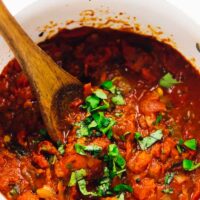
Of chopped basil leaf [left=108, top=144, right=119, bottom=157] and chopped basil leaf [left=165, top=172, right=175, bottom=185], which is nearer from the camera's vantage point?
chopped basil leaf [left=108, top=144, right=119, bottom=157]

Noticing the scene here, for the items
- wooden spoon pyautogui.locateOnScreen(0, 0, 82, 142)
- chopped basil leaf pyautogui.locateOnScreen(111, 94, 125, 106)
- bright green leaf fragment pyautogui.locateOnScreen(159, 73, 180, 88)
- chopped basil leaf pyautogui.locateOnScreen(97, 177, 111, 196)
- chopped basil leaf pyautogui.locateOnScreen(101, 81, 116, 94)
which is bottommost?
chopped basil leaf pyautogui.locateOnScreen(97, 177, 111, 196)

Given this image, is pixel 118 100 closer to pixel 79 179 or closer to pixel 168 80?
pixel 168 80

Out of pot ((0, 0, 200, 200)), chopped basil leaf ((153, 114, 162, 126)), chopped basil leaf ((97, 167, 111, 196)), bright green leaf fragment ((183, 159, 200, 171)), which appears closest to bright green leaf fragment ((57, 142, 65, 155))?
chopped basil leaf ((97, 167, 111, 196))

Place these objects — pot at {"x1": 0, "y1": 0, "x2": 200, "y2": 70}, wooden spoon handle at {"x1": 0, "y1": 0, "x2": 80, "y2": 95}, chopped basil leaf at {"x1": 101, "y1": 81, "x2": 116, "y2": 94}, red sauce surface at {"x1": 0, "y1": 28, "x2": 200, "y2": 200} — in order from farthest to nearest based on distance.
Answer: chopped basil leaf at {"x1": 101, "y1": 81, "x2": 116, "y2": 94} < red sauce surface at {"x1": 0, "y1": 28, "x2": 200, "y2": 200} < pot at {"x1": 0, "y1": 0, "x2": 200, "y2": 70} < wooden spoon handle at {"x1": 0, "y1": 0, "x2": 80, "y2": 95}

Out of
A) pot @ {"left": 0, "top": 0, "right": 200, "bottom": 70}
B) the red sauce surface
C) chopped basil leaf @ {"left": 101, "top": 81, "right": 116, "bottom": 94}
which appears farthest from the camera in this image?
chopped basil leaf @ {"left": 101, "top": 81, "right": 116, "bottom": 94}

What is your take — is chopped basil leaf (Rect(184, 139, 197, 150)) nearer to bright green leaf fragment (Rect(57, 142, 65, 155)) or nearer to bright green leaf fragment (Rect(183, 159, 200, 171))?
bright green leaf fragment (Rect(183, 159, 200, 171))

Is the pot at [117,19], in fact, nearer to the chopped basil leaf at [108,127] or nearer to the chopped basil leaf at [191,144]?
the chopped basil leaf at [191,144]

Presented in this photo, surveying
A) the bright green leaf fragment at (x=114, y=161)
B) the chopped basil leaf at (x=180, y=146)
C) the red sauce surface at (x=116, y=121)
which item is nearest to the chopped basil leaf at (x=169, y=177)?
the red sauce surface at (x=116, y=121)

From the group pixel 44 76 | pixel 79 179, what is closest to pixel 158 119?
pixel 79 179

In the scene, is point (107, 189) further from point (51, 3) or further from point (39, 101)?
point (51, 3)
